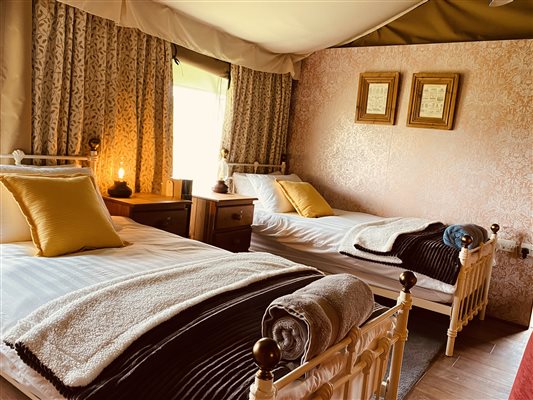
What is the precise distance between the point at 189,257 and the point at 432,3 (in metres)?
3.28

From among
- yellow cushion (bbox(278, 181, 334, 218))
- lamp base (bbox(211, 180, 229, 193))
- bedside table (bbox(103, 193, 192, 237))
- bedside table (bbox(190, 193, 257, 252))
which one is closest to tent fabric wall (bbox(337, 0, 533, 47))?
yellow cushion (bbox(278, 181, 334, 218))

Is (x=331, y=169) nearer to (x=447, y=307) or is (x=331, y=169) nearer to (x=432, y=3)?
(x=432, y=3)

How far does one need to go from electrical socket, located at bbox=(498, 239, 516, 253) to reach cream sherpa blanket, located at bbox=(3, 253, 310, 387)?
2.69 m

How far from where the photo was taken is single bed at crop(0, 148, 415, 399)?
111 centimetres

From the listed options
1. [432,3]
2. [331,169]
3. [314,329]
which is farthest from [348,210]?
[314,329]

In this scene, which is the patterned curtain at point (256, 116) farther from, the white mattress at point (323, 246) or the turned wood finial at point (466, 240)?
the turned wood finial at point (466, 240)

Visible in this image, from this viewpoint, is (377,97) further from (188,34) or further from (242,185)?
(188,34)

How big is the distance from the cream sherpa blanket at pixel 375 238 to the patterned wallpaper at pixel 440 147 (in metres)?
0.68

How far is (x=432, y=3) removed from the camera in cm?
389

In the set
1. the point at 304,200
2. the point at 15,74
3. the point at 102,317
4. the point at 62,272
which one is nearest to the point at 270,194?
the point at 304,200

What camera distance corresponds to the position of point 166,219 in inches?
119

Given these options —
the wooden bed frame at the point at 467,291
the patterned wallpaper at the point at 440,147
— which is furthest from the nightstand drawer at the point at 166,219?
the patterned wallpaper at the point at 440,147

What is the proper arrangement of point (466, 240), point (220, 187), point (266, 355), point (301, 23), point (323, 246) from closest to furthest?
point (266, 355) → point (466, 240) → point (323, 246) → point (301, 23) → point (220, 187)

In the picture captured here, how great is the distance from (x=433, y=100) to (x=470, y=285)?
68.4 inches
